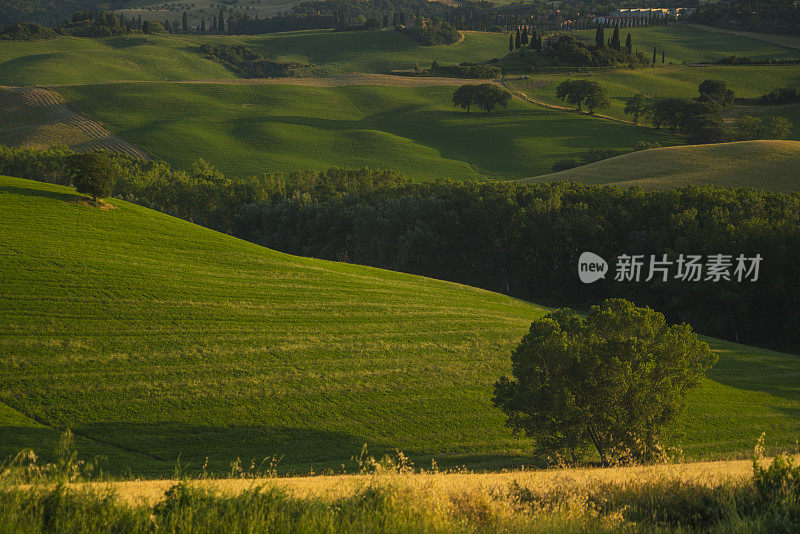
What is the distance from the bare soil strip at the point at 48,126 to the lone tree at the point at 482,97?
7884 cm

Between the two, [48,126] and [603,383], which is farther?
[48,126]

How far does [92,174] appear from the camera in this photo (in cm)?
6241

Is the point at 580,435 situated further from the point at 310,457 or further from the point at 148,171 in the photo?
the point at 148,171

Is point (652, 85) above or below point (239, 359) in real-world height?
above

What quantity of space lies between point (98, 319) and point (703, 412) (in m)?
37.9

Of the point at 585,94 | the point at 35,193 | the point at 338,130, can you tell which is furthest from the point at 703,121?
the point at 35,193

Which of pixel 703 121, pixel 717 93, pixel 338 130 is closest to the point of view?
pixel 703 121

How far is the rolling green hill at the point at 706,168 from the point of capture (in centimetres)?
9875

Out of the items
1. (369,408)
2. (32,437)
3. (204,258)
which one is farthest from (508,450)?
(204,258)

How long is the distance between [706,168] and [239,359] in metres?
84.6

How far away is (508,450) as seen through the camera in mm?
37156

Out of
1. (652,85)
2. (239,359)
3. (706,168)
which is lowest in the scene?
(239,359)

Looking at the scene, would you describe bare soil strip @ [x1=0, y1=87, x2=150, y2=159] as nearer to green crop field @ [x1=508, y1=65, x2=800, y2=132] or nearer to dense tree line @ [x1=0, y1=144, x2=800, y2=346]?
dense tree line @ [x1=0, y1=144, x2=800, y2=346]

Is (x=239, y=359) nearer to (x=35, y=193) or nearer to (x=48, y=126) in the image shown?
(x=35, y=193)
